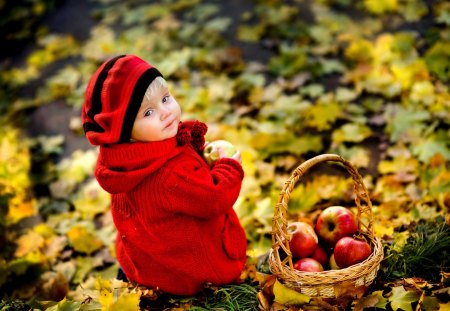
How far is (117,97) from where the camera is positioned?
2082 mm

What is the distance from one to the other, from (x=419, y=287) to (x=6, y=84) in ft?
16.0

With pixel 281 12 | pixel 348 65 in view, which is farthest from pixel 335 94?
pixel 281 12

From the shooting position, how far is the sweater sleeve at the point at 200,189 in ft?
7.24

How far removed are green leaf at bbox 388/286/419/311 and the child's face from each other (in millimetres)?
1238

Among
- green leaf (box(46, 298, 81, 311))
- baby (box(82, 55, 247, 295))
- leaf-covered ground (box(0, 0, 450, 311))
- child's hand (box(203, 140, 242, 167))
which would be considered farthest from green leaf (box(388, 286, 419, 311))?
green leaf (box(46, 298, 81, 311))

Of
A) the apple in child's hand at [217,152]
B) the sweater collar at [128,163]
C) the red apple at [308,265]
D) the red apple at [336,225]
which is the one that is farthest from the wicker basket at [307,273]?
the sweater collar at [128,163]

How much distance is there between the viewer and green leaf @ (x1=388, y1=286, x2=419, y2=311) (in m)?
2.19

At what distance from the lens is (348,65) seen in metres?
4.65

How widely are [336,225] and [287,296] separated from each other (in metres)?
0.50

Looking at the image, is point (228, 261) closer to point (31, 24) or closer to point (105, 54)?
point (105, 54)

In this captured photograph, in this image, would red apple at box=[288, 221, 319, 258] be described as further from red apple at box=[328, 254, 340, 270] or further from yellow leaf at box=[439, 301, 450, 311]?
yellow leaf at box=[439, 301, 450, 311]

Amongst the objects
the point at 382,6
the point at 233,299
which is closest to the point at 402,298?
the point at 233,299

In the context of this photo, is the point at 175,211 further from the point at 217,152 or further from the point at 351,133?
the point at 351,133

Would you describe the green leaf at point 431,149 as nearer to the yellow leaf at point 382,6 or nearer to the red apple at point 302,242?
the red apple at point 302,242
